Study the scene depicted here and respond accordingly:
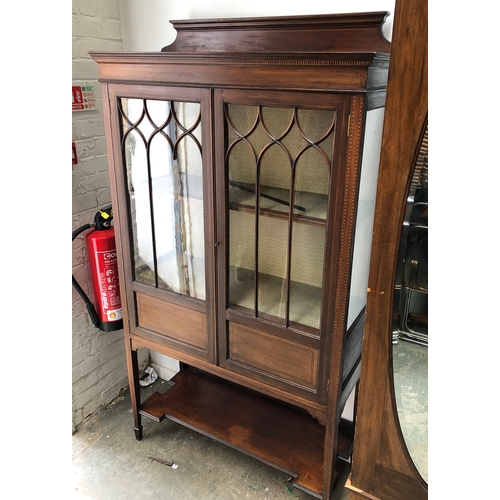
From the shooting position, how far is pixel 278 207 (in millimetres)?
1260

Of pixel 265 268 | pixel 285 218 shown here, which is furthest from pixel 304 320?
pixel 285 218

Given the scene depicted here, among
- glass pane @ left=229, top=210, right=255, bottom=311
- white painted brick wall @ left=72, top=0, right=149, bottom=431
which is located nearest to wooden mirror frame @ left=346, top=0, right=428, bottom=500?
glass pane @ left=229, top=210, right=255, bottom=311

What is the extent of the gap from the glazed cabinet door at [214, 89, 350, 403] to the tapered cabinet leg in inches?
18.5

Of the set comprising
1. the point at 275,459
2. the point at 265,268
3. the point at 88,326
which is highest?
the point at 265,268

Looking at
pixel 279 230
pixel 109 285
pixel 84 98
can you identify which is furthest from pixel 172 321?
pixel 84 98

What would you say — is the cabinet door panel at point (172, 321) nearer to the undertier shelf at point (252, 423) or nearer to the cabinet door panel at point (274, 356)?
the cabinet door panel at point (274, 356)

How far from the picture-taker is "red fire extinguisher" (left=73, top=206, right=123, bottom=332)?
1.69 meters

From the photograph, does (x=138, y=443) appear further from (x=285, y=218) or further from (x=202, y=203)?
(x=285, y=218)

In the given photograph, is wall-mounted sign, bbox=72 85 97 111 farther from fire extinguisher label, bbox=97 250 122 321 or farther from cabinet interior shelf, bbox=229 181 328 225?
cabinet interior shelf, bbox=229 181 328 225

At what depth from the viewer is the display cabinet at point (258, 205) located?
1101 mm
